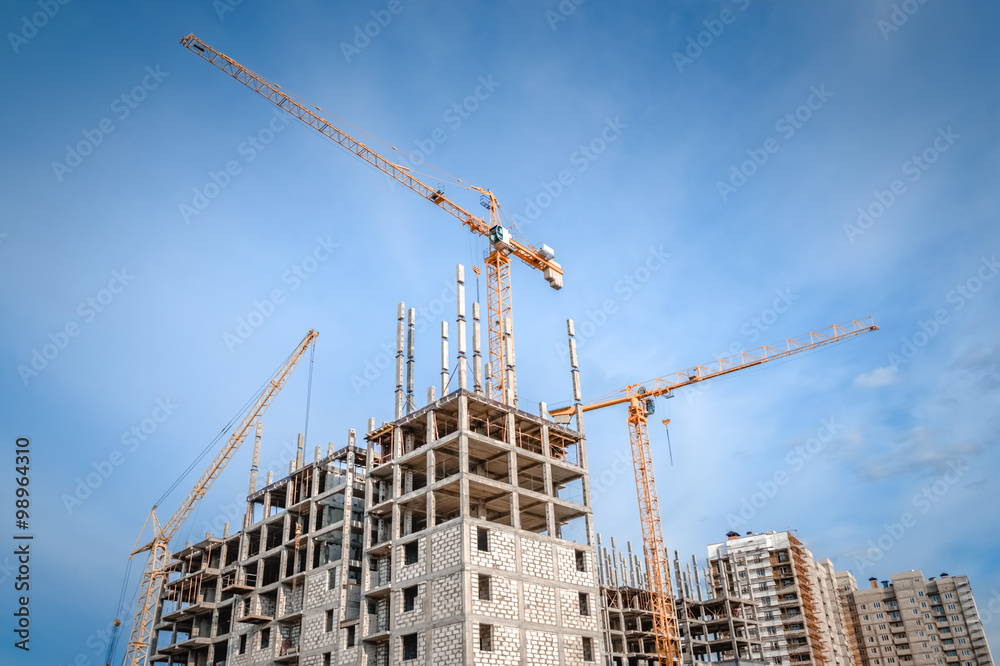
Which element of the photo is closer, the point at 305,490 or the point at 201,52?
the point at 305,490

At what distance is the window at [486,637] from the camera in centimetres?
4872

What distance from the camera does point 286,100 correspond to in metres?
77.6

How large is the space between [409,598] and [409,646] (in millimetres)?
3057

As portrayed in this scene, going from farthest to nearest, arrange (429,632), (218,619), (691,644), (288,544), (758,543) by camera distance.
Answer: (758,543) → (691,644) → (218,619) → (288,544) → (429,632)

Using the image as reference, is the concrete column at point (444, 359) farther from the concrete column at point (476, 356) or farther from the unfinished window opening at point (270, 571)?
the unfinished window opening at point (270, 571)

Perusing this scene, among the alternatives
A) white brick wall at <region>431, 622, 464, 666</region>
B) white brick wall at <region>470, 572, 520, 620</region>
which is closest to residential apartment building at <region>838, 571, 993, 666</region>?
white brick wall at <region>470, 572, 520, 620</region>

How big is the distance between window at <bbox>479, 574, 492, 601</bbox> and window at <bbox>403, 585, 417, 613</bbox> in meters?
4.89

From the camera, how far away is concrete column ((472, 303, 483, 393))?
61.3 meters

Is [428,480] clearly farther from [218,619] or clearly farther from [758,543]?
[758,543]

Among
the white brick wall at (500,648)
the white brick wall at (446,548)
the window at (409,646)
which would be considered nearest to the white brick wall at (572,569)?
the white brick wall at (500,648)

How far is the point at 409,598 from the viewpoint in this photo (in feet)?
174

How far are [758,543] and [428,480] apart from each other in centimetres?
8596

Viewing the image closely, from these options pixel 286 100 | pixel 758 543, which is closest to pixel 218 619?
pixel 286 100

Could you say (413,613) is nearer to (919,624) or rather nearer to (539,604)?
(539,604)
